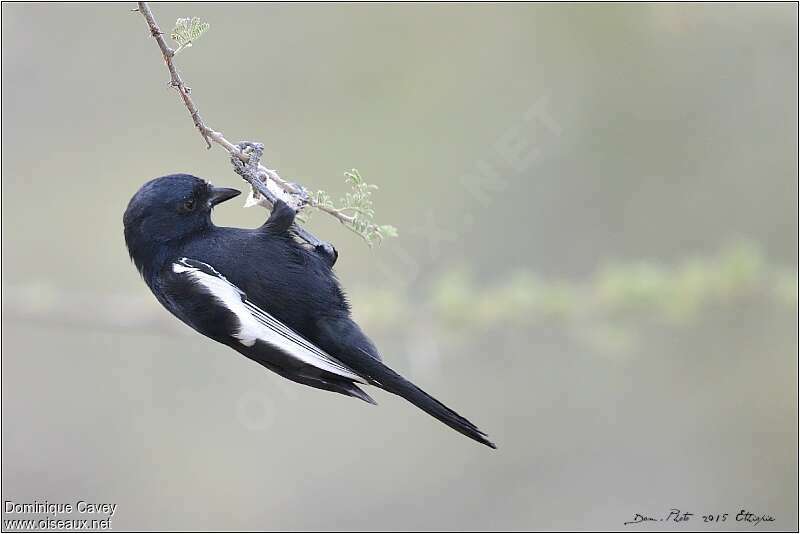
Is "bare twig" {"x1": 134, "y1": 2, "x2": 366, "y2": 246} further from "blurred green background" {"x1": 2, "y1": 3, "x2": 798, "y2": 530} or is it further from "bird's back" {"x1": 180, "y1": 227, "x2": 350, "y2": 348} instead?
"blurred green background" {"x1": 2, "y1": 3, "x2": 798, "y2": 530}

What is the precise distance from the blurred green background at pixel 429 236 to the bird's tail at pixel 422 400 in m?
2.49

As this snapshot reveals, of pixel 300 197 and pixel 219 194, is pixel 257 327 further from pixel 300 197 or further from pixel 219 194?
pixel 219 194

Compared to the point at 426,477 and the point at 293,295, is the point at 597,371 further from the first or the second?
the point at 293,295

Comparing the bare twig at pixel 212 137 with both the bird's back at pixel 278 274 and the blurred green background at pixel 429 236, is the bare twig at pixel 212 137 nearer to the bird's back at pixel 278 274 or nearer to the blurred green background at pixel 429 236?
the bird's back at pixel 278 274

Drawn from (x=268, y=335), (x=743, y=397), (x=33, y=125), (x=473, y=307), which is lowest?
(x=268, y=335)

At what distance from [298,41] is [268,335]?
4205mm

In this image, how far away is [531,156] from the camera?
734 cm

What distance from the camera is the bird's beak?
4.34 meters

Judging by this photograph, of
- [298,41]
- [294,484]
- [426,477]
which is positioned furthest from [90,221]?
[426,477]

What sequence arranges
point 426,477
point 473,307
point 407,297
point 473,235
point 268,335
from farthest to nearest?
1. point 426,477
2. point 473,235
3. point 407,297
4. point 473,307
5. point 268,335

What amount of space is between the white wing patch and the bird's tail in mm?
94

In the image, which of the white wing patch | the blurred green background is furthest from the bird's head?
the blurred green background

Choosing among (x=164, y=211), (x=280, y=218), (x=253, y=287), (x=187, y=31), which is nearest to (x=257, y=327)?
(x=253, y=287)

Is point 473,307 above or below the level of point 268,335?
above
